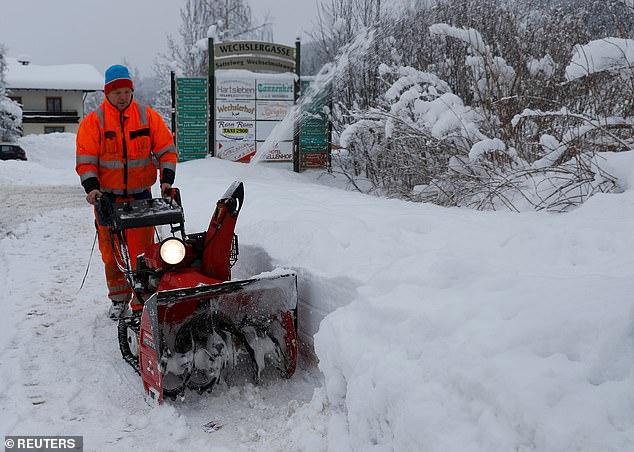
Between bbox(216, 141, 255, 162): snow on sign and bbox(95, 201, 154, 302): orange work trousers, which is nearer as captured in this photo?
bbox(95, 201, 154, 302): orange work trousers

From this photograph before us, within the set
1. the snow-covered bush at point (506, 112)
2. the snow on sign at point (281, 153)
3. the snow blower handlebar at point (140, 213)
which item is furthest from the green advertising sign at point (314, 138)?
the snow blower handlebar at point (140, 213)

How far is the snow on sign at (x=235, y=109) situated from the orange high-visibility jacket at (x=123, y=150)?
348 inches

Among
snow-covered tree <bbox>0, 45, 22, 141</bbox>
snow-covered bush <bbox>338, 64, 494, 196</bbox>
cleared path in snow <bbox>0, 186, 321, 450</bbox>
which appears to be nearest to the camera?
cleared path in snow <bbox>0, 186, 321, 450</bbox>

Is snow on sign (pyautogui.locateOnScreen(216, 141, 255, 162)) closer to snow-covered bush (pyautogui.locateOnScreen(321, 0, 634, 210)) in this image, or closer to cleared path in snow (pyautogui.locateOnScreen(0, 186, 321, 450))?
snow-covered bush (pyautogui.locateOnScreen(321, 0, 634, 210))

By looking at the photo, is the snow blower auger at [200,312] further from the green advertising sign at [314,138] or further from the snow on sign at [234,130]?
the green advertising sign at [314,138]

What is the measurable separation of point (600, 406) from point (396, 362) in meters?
0.92

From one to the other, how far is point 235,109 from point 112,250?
9.49m

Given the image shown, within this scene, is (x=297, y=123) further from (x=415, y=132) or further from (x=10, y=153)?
(x=10, y=153)

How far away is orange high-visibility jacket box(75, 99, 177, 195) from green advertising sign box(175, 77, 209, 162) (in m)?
8.95

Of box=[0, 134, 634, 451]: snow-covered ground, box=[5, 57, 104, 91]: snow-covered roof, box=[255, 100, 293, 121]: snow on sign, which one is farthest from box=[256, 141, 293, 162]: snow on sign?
box=[5, 57, 104, 91]: snow-covered roof

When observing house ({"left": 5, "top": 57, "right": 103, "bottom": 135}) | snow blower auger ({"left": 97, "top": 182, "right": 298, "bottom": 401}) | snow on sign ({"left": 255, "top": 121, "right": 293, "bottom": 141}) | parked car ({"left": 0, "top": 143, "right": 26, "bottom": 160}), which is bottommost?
snow blower auger ({"left": 97, "top": 182, "right": 298, "bottom": 401})

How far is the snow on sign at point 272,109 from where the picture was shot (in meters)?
13.8

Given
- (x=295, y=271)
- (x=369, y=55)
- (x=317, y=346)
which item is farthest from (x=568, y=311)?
(x=369, y=55)

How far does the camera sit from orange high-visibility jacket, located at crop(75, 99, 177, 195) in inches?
184
